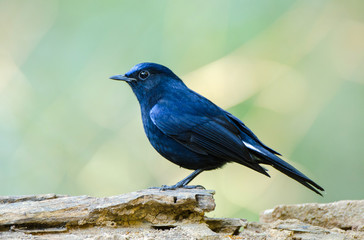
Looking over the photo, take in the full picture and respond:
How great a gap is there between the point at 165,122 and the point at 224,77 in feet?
8.67

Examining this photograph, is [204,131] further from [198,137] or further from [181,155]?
[181,155]

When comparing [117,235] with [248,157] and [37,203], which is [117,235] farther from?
[248,157]

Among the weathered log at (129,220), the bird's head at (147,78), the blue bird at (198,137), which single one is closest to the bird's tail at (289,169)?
the blue bird at (198,137)

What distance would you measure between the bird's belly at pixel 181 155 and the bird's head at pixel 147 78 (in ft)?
1.79

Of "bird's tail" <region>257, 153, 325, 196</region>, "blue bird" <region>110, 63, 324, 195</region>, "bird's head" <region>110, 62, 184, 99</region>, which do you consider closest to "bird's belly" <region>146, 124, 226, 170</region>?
"blue bird" <region>110, 63, 324, 195</region>

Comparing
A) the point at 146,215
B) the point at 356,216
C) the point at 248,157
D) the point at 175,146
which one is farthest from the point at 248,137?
the point at 146,215

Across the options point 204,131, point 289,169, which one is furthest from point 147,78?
point 289,169

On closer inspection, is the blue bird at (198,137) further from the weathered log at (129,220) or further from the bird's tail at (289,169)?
the weathered log at (129,220)

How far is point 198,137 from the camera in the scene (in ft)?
13.3

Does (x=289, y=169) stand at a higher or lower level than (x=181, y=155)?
lower

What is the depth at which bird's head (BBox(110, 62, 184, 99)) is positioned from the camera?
4.50 metres

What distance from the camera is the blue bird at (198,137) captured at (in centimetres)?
393

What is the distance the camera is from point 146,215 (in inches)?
130

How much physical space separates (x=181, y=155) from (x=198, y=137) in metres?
0.22
